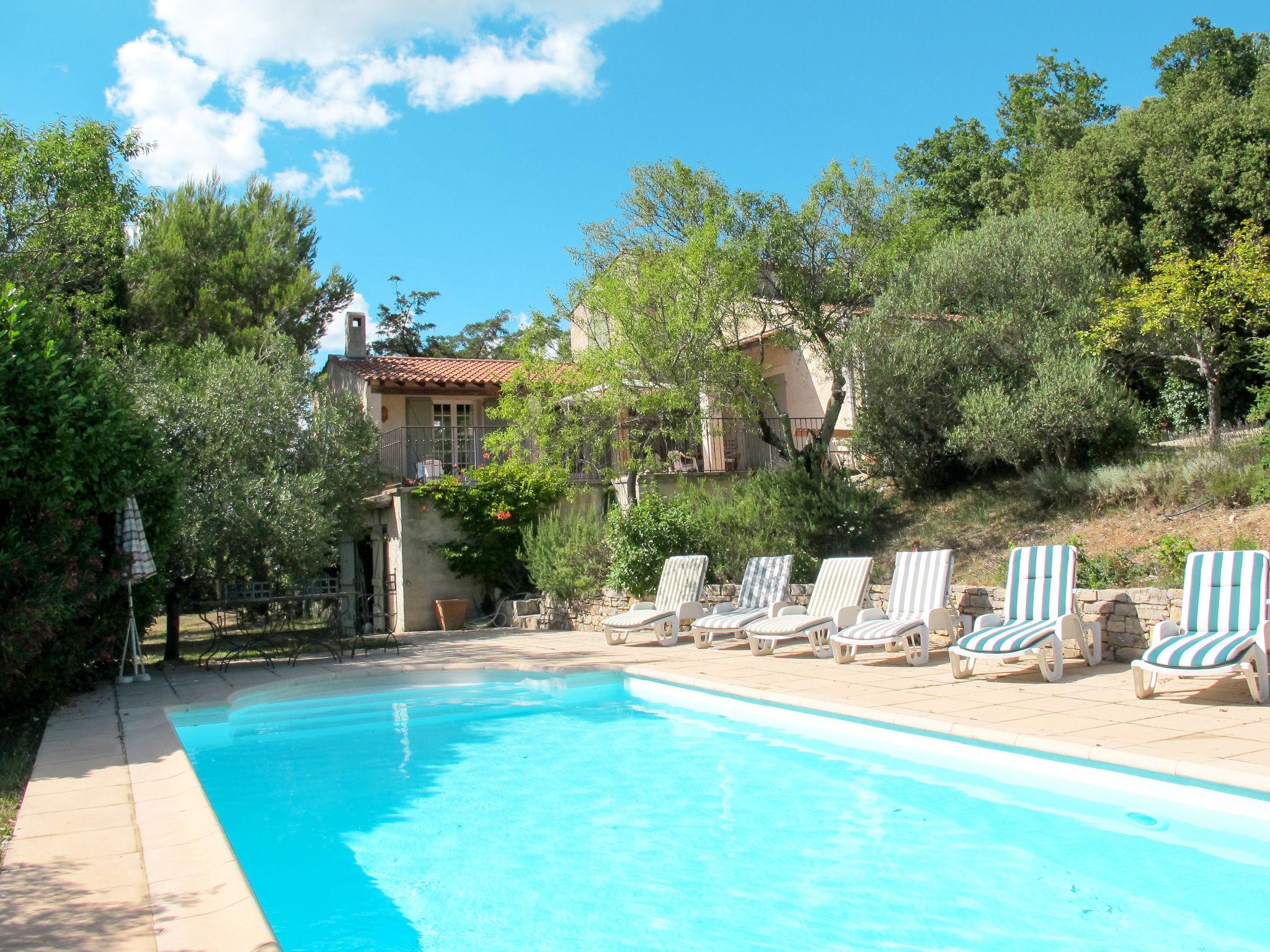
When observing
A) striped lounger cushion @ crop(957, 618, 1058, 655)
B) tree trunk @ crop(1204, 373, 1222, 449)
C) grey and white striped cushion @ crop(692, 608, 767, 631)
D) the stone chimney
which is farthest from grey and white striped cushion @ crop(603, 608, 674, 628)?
the stone chimney

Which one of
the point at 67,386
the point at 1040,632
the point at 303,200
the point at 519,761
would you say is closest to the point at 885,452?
the point at 1040,632

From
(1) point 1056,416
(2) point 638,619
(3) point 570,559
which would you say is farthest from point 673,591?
(1) point 1056,416

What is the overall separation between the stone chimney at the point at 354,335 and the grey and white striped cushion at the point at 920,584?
17600 millimetres

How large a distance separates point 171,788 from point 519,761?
2.81m

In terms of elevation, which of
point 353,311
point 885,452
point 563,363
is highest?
point 353,311

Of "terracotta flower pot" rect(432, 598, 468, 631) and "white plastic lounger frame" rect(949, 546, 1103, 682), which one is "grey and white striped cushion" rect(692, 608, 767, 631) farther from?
"terracotta flower pot" rect(432, 598, 468, 631)

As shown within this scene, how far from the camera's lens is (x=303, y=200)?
26672 mm

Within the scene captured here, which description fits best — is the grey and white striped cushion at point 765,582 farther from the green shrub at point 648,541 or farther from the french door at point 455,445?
the french door at point 455,445

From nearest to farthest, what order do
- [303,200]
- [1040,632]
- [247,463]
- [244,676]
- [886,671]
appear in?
1. [1040,632]
2. [886,671]
3. [244,676]
4. [247,463]
5. [303,200]

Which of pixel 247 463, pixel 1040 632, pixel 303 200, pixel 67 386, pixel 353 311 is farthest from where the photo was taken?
pixel 303 200

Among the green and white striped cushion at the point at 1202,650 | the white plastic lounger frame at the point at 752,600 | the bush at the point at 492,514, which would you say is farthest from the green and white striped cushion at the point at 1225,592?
the bush at the point at 492,514

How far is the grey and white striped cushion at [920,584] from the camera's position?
9516 millimetres

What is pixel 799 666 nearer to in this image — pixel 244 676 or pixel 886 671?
pixel 886 671

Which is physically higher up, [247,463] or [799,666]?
[247,463]
